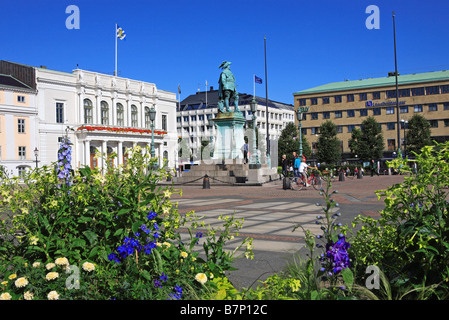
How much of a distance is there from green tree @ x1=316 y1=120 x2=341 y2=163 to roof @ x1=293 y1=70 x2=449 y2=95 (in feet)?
67.2

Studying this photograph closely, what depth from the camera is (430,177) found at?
124 inches

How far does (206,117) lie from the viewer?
113 meters

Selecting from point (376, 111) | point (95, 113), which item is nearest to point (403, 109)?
point (376, 111)

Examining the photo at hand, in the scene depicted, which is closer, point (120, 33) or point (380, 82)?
point (120, 33)

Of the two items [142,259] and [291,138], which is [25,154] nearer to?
[291,138]

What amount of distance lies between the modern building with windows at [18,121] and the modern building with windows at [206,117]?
180 feet

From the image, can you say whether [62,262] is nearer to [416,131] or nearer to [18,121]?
[18,121]

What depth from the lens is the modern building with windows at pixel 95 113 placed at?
193 ft

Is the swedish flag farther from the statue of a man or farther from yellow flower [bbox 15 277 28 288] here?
yellow flower [bbox 15 277 28 288]

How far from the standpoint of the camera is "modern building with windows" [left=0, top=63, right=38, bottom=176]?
52969 millimetres

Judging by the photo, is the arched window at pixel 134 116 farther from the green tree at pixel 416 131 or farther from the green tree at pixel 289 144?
the green tree at pixel 416 131

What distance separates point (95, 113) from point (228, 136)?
4292 cm
